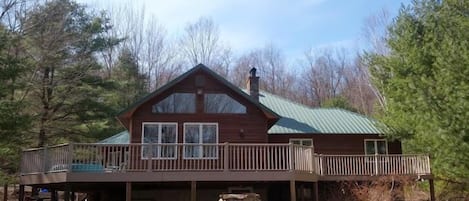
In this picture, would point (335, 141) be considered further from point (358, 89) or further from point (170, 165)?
point (358, 89)

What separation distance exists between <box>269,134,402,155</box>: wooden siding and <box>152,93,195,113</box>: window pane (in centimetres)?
517

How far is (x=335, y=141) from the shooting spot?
2438 centimetres

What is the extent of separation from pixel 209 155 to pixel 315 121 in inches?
298

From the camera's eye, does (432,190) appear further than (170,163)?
Yes

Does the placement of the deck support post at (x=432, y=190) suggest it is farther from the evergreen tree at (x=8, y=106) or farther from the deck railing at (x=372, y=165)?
the evergreen tree at (x=8, y=106)

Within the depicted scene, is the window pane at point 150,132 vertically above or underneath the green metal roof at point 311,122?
underneath

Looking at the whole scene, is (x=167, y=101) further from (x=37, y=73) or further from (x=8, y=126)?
(x=37, y=73)

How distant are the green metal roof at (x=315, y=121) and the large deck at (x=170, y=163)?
3238 mm

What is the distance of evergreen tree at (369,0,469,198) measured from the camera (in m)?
16.3

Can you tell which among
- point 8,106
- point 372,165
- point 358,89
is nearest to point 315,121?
point 372,165

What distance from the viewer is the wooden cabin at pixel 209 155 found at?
17109 millimetres

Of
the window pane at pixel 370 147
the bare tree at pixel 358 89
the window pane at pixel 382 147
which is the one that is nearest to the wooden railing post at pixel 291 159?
the window pane at pixel 370 147

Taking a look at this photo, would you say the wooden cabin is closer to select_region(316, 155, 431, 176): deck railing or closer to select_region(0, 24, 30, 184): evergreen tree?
select_region(316, 155, 431, 176): deck railing

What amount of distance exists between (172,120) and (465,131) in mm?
10484
